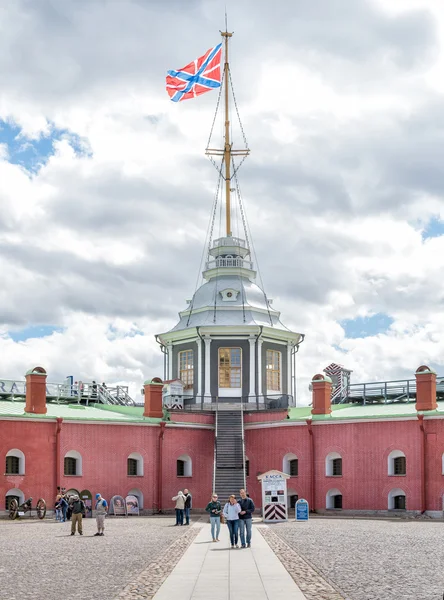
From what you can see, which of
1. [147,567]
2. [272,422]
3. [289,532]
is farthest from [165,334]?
[147,567]

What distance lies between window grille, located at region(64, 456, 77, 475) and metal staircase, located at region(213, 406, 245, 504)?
655 centimetres

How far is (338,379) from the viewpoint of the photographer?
52938mm

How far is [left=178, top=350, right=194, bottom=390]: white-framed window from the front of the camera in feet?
167

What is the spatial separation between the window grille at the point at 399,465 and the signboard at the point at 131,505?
472 inches

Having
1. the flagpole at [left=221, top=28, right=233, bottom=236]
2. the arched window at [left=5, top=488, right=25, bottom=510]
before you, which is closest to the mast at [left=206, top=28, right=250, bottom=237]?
the flagpole at [left=221, top=28, right=233, bottom=236]

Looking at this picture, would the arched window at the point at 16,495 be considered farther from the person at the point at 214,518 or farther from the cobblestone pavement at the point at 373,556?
the person at the point at 214,518

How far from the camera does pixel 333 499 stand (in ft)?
140

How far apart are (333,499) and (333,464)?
1.62m

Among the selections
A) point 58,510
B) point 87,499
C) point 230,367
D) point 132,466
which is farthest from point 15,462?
point 230,367

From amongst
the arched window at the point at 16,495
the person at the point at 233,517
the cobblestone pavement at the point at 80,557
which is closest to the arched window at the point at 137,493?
the arched window at the point at 16,495

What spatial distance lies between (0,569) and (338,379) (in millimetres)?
35123

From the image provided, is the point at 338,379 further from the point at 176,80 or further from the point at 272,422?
the point at 176,80

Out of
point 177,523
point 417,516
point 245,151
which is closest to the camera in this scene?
point 177,523

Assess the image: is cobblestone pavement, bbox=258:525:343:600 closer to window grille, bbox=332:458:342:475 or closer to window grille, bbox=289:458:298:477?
window grille, bbox=332:458:342:475
